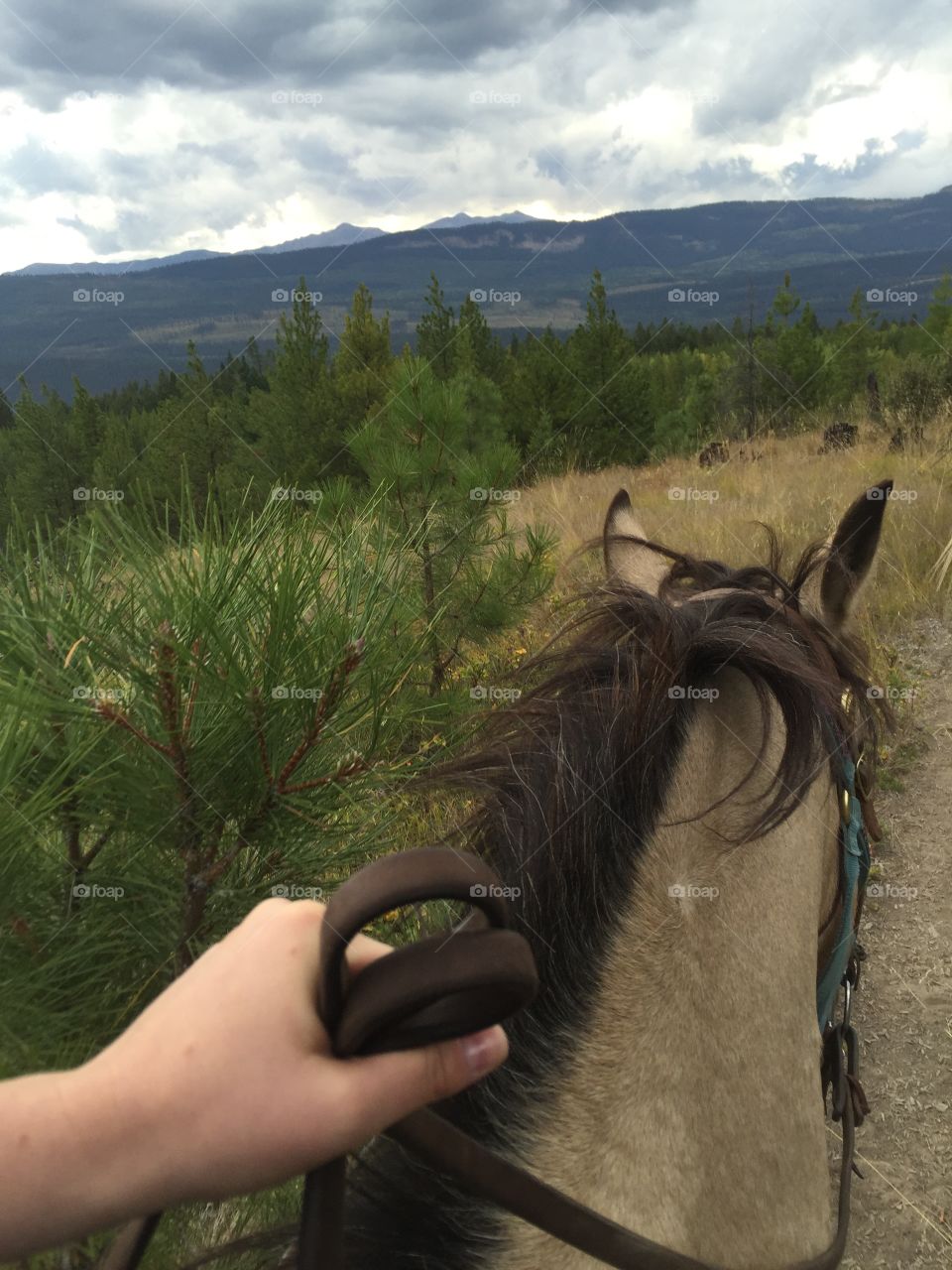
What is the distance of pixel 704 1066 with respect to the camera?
1.10m

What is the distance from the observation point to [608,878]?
1164 mm

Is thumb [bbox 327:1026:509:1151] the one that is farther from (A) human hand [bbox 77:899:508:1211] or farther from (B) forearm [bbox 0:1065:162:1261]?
(B) forearm [bbox 0:1065:162:1261]

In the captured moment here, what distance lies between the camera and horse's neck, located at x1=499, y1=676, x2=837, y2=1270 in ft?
3.34

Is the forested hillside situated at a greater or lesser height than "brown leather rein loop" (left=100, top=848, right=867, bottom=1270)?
greater

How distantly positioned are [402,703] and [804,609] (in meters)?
0.79

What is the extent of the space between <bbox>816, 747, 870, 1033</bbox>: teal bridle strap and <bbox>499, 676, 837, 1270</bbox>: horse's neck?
0.33 metres

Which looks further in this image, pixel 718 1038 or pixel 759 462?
pixel 759 462

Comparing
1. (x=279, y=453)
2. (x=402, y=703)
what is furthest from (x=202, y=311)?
(x=402, y=703)

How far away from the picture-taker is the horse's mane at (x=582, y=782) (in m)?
0.91

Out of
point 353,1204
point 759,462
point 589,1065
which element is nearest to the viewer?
point 353,1204

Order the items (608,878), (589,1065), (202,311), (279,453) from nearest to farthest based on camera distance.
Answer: (589,1065) < (608,878) < (279,453) < (202,311)

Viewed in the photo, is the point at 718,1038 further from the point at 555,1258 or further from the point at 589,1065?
the point at 555,1258

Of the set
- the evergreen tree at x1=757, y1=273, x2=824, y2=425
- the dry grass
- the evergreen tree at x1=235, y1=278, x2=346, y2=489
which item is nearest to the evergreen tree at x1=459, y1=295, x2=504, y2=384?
the evergreen tree at x1=235, y1=278, x2=346, y2=489

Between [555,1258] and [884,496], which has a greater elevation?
[884,496]
